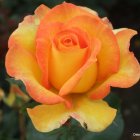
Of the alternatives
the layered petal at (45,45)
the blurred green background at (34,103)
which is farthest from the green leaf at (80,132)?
the layered petal at (45,45)

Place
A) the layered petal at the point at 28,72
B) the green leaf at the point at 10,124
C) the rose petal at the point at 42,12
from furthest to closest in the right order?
1. the green leaf at the point at 10,124
2. the rose petal at the point at 42,12
3. the layered petal at the point at 28,72

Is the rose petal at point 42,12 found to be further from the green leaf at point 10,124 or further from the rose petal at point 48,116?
the green leaf at point 10,124

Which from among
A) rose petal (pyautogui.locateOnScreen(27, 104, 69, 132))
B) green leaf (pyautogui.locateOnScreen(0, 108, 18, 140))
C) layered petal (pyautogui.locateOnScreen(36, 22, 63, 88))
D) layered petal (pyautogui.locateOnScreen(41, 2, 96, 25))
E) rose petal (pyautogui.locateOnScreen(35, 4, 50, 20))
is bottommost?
green leaf (pyautogui.locateOnScreen(0, 108, 18, 140))

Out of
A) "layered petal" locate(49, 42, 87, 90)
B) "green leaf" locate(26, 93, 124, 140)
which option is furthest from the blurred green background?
"layered petal" locate(49, 42, 87, 90)

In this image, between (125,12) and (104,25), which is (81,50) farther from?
(125,12)

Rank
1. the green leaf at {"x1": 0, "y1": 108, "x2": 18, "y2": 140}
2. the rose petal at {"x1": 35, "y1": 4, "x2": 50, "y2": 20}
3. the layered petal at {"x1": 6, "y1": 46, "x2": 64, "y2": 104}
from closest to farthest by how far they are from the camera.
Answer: the layered petal at {"x1": 6, "y1": 46, "x2": 64, "y2": 104} < the rose petal at {"x1": 35, "y1": 4, "x2": 50, "y2": 20} < the green leaf at {"x1": 0, "y1": 108, "x2": 18, "y2": 140}

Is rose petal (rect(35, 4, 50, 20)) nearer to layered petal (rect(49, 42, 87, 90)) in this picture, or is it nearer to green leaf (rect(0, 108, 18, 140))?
layered petal (rect(49, 42, 87, 90))

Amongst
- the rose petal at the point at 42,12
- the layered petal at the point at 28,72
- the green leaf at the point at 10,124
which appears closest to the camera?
the layered petal at the point at 28,72
